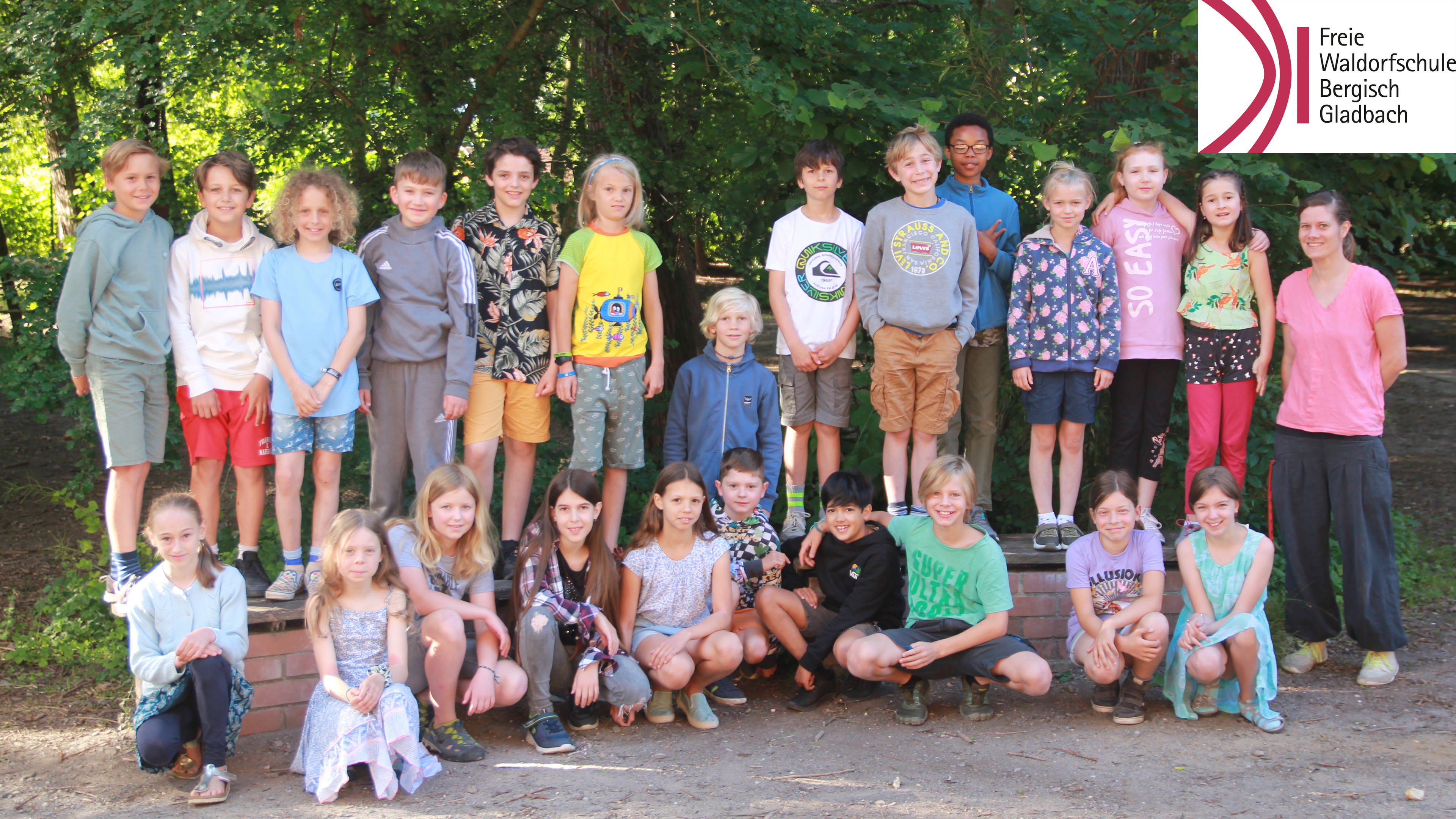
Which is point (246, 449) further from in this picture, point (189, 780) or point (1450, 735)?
point (1450, 735)

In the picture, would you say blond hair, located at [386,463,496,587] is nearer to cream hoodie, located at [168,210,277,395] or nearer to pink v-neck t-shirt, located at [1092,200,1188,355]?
cream hoodie, located at [168,210,277,395]

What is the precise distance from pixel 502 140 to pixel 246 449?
1600mm

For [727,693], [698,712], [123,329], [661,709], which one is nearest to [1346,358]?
[727,693]

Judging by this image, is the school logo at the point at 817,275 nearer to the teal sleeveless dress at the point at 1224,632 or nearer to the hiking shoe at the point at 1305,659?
the teal sleeveless dress at the point at 1224,632

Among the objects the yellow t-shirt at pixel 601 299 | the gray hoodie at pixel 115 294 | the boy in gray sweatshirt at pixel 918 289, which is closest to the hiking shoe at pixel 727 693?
the boy in gray sweatshirt at pixel 918 289

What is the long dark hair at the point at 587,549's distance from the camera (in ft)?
13.4

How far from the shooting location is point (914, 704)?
4250mm

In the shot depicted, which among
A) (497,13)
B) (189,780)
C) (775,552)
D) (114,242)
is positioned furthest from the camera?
(497,13)

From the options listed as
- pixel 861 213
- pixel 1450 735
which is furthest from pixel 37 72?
pixel 1450 735

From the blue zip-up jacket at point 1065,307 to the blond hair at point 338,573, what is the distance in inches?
103

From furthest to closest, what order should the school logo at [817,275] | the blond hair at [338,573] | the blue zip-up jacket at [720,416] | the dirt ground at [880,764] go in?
1. the school logo at [817,275]
2. the blue zip-up jacket at [720,416]
3. the blond hair at [338,573]
4. the dirt ground at [880,764]

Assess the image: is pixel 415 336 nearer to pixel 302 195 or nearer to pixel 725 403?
pixel 302 195

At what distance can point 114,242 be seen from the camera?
4188 mm

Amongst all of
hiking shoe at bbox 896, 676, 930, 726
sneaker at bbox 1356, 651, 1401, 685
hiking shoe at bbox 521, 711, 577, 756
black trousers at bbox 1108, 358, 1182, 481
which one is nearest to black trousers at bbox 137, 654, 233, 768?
hiking shoe at bbox 521, 711, 577, 756
